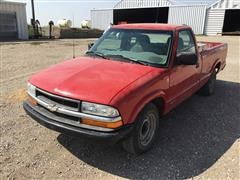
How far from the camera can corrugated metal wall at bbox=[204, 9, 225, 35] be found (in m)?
28.8

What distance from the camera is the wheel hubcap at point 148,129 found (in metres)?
3.63

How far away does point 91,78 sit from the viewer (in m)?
3.43

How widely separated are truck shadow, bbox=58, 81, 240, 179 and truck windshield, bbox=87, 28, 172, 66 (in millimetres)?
1309

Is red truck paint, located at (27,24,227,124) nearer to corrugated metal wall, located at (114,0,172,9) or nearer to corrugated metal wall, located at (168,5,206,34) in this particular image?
corrugated metal wall, located at (168,5,206,34)

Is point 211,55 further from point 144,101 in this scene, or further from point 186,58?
point 144,101

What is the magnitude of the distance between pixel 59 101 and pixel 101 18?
3362cm

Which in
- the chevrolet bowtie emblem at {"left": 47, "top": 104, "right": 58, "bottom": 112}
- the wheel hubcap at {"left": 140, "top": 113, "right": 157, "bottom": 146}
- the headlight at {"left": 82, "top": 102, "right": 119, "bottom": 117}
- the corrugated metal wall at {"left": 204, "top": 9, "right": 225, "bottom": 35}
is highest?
the corrugated metal wall at {"left": 204, "top": 9, "right": 225, "bottom": 35}

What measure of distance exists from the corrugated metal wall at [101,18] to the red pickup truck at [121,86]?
101 feet

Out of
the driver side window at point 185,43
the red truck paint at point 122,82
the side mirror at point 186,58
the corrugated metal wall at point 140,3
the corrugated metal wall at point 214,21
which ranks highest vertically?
the corrugated metal wall at point 140,3

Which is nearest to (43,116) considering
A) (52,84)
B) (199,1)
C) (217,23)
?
(52,84)

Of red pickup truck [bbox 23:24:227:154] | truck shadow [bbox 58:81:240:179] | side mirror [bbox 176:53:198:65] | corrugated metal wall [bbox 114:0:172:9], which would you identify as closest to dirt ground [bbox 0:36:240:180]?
truck shadow [bbox 58:81:240:179]

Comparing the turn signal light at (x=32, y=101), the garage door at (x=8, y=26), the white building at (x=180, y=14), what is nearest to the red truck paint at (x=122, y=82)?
the turn signal light at (x=32, y=101)

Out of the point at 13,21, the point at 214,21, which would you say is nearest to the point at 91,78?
the point at 13,21

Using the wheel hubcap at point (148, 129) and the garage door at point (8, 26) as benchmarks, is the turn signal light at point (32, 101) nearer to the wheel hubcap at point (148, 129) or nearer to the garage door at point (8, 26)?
the wheel hubcap at point (148, 129)
